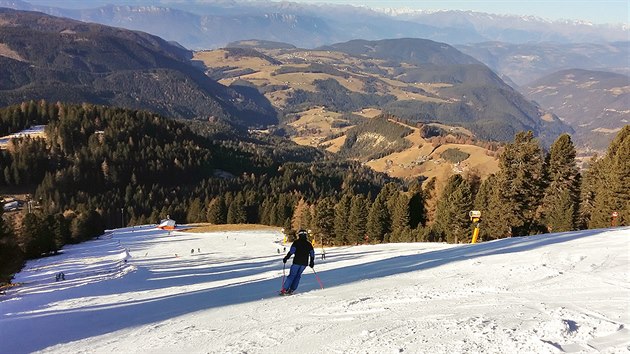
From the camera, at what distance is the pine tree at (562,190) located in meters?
59.9

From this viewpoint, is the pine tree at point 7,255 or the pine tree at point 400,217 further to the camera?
the pine tree at point 400,217

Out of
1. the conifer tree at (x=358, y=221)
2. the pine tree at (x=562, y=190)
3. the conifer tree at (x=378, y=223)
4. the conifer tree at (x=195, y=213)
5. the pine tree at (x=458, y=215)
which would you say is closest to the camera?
the pine tree at (x=458, y=215)

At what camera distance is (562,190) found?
206ft

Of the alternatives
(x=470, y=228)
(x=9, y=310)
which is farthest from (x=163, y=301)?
(x=470, y=228)

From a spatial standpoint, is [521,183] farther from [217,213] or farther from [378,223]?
[217,213]

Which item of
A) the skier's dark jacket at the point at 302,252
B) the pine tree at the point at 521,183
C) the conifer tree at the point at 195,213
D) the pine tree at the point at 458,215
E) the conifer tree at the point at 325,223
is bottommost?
the conifer tree at the point at 195,213

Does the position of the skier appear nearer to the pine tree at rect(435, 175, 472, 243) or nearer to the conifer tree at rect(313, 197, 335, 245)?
the pine tree at rect(435, 175, 472, 243)

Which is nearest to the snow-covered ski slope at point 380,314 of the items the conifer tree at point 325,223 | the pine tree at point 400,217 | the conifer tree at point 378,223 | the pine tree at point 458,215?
the pine tree at point 458,215

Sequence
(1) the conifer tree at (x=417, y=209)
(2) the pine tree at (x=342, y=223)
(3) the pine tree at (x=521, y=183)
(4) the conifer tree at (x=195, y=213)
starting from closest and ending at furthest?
(3) the pine tree at (x=521, y=183) < (1) the conifer tree at (x=417, y=209) < (2) the pine tree at (x=342, y=223) < (4) the conifer tree at (x=195, y=213)

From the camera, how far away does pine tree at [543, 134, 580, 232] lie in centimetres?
5991

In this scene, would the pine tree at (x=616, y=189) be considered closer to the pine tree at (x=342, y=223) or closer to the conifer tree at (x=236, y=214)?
the pine tree at (x=342, y=223)

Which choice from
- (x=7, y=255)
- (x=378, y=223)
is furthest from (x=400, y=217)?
(x=7, y=255)

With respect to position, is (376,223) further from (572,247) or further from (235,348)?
(235,348)

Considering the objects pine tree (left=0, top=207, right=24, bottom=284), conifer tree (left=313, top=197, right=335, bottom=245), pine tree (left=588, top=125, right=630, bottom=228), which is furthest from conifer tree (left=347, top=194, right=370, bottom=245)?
pine tree (left=0, top=207, right=24, bottom=284)
